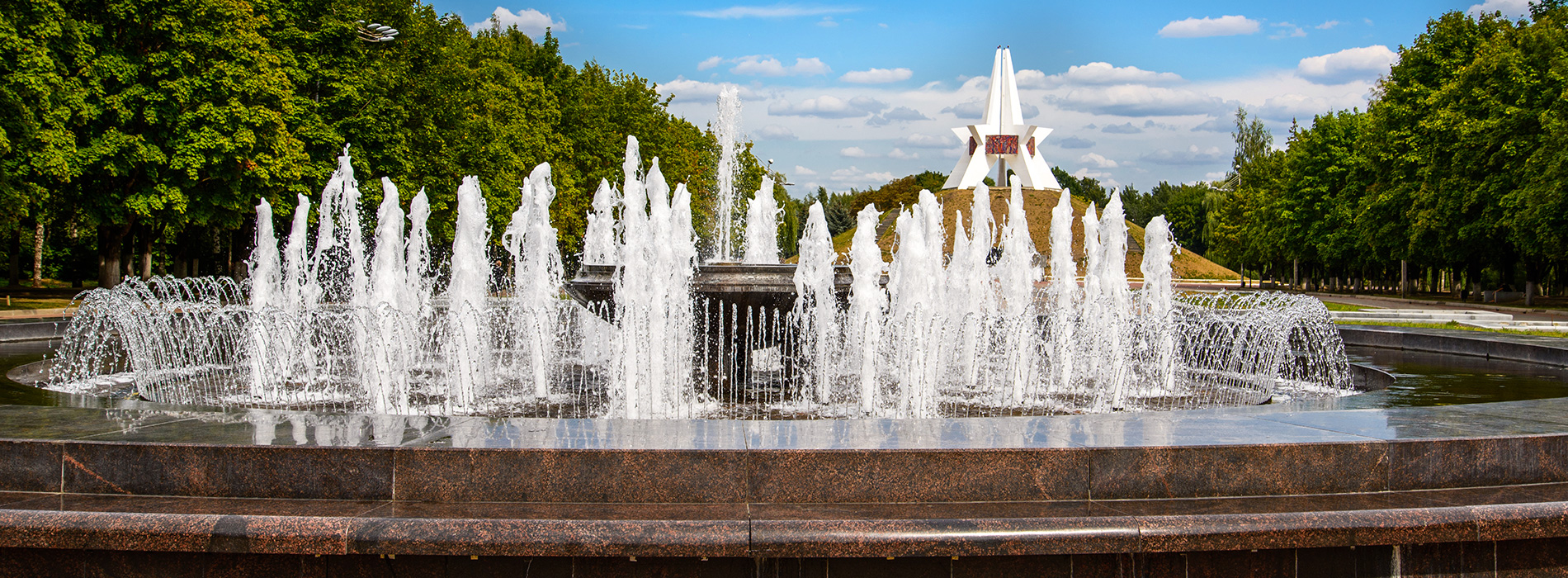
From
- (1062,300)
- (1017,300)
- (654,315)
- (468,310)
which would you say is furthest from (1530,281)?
(468,310)

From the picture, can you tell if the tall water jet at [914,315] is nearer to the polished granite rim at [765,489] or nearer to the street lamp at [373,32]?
the polished granite rim at [765,489]

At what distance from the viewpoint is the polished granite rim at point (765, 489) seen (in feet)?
13.3

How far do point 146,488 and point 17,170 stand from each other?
18.0 metres

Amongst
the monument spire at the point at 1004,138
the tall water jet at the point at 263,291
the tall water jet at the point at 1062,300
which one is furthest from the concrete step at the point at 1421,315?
the monument spire at the point at 1004,138

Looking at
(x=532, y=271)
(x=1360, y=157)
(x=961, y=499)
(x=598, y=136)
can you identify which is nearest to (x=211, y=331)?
(x=532, y=271)

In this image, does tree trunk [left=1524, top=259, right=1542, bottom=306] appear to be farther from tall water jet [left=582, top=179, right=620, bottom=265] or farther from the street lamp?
the street lamp

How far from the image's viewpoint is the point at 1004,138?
8019cm

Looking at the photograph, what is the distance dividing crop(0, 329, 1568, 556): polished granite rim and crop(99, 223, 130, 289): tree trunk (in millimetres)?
21882

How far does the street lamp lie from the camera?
23130mm

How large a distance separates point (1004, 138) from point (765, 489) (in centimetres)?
7840

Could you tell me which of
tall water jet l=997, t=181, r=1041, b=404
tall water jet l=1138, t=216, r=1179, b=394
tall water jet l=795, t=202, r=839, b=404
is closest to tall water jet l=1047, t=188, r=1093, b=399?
tall water jet l=997, t=181, r=1041, b=404

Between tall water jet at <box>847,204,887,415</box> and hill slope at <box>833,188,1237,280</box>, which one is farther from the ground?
hill slope at <box>833,188,1237,280</box>

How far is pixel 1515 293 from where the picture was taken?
34.6 meters

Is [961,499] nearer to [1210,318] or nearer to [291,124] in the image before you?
[1210,318]
